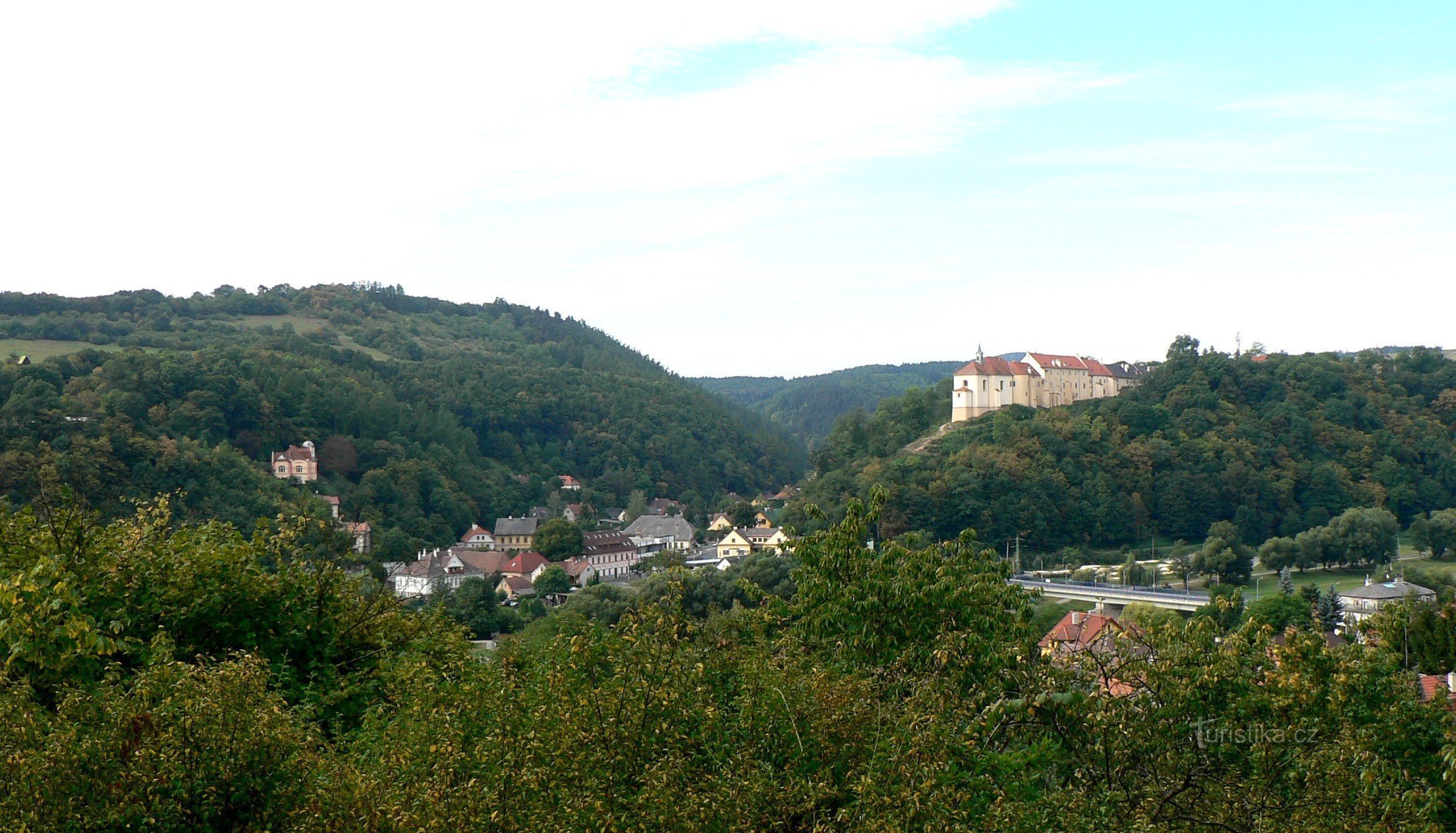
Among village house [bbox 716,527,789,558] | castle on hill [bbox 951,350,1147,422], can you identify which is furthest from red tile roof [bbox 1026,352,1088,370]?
village house [bbox 716,527,789,558]

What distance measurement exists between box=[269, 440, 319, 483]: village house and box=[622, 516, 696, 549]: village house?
2071 cm

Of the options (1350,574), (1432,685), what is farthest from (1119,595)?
(1432,685)

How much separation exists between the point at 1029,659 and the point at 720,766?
286 centimetres

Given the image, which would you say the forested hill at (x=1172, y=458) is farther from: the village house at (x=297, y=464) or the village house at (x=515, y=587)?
the village house at (x=297, y=464)

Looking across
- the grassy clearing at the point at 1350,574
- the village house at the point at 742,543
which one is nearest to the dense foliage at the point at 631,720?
the grassy clearing at the point at 1350,574

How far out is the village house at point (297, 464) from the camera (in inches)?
2552

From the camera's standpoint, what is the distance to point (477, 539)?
69.1 meters

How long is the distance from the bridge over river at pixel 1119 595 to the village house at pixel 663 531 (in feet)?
95.2

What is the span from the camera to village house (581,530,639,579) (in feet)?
215

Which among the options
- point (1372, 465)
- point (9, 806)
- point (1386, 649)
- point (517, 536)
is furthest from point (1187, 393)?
point (9, 806)

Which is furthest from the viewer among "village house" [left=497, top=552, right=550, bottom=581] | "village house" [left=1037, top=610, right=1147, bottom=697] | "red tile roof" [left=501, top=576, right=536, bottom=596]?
Result: "village house" [left=497, top=552, right=550, bottom=581]

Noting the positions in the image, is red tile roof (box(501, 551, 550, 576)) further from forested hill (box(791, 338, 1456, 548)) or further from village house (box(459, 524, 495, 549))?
forested hill (box(791, 338, 1456, 548))

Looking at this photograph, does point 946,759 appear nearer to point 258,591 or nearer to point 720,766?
point 720,766

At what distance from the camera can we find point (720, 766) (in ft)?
16.9
